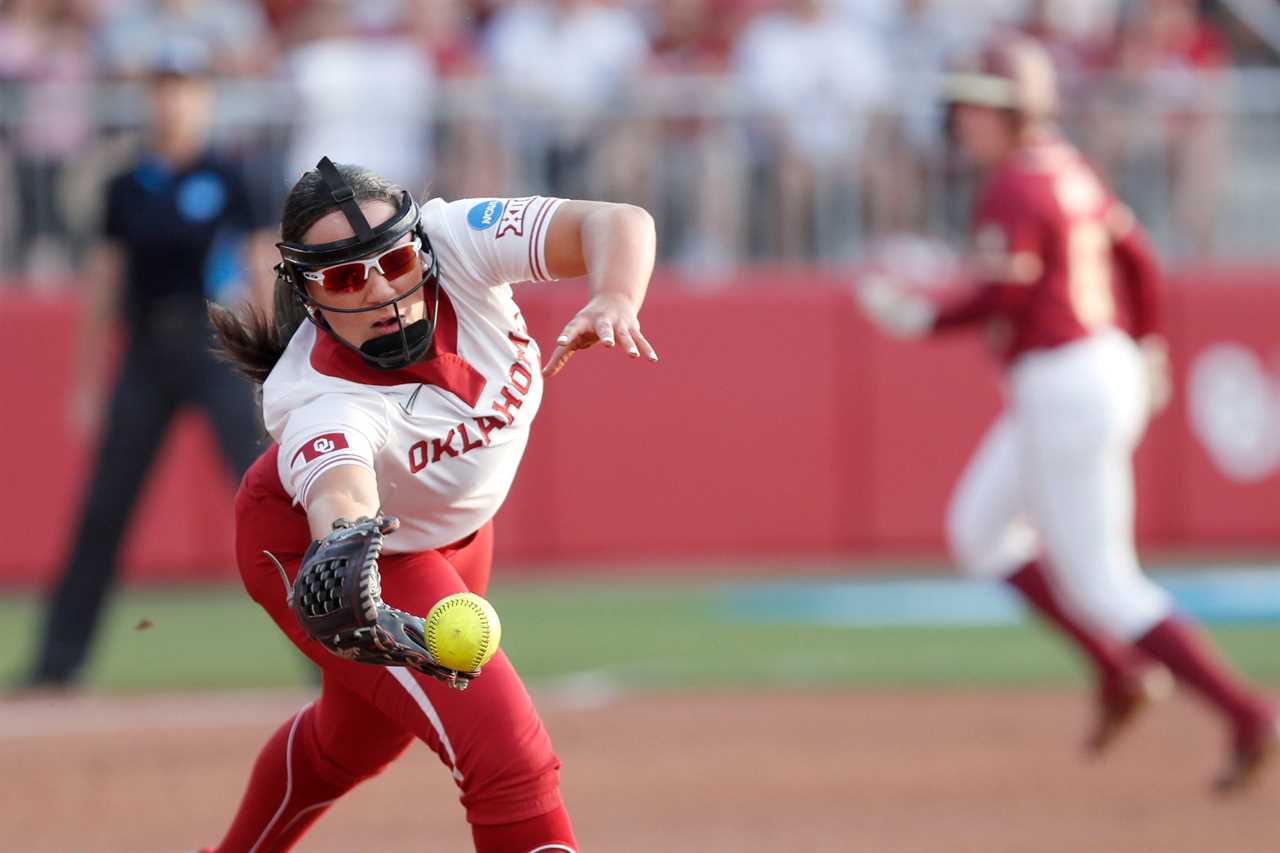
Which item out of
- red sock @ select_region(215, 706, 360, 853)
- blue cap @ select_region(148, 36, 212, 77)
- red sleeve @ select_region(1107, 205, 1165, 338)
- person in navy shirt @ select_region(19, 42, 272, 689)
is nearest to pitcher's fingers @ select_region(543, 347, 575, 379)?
red sock @ select_region(215, 706, 360, 853)

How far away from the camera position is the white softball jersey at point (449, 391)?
389 cm

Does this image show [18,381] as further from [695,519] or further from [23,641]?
[695,519]

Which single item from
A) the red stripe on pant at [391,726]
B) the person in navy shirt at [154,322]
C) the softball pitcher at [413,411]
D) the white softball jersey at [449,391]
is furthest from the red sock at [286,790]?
the person in navy shirt at [154,322]

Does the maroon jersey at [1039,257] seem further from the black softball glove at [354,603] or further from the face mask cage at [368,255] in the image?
the black softball glove at [354,603]

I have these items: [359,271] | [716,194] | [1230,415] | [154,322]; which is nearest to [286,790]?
[359,271]

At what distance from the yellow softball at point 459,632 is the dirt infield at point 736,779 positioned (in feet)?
A: 7.76

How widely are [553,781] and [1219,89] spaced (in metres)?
9.30

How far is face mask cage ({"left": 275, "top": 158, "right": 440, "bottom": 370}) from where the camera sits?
12.4 ft

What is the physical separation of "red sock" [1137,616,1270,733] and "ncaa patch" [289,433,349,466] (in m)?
3.84

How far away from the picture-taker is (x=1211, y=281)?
481 inches

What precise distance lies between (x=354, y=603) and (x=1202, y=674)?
4018 mm

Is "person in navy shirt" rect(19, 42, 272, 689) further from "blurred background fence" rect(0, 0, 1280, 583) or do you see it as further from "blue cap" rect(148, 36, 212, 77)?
"blurred background fence" rect(0, 0, 1280, 583)

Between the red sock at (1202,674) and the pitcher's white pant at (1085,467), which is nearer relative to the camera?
the red sock at (1202,674)

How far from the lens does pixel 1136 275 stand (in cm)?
733
